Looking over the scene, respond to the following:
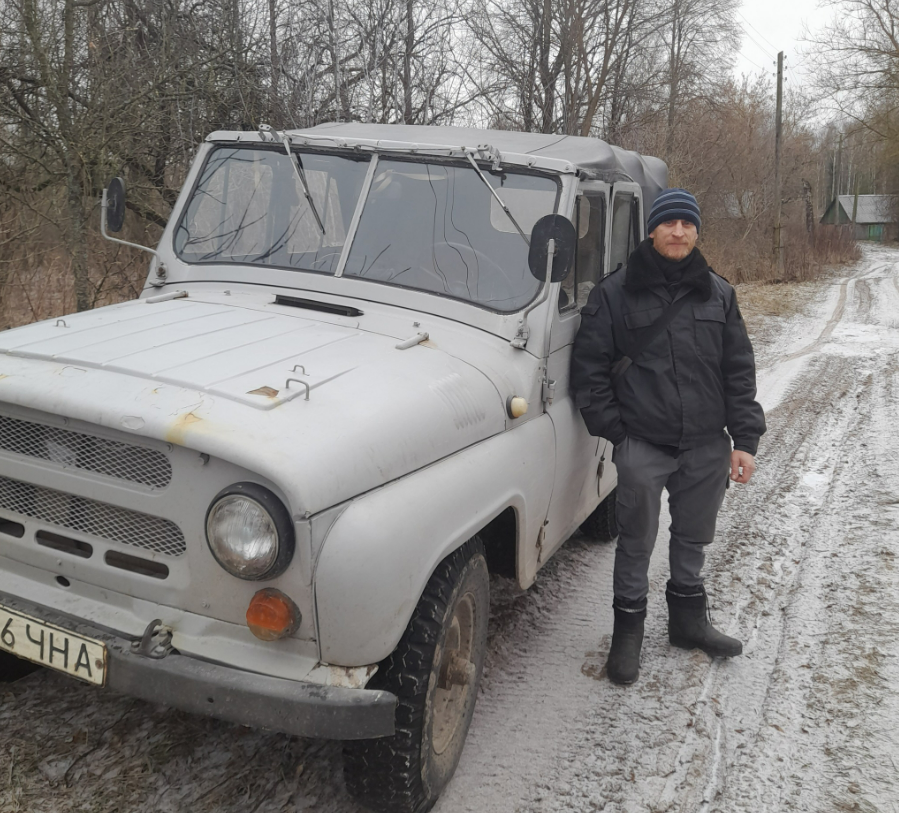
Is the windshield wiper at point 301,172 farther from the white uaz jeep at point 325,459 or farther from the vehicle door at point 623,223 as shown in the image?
the vehicle door at point 623,223

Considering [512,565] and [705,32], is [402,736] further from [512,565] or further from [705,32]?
[705,32]

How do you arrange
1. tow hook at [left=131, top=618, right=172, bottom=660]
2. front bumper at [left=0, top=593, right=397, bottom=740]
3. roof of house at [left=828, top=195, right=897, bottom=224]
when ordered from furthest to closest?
roof of house at [left=828, top=195, right=897, bottom=224] < tow hook at [left=131, top=618, right=172, bottom=660] < front bumper at [left=0, top=593, right=397, bottom=740]

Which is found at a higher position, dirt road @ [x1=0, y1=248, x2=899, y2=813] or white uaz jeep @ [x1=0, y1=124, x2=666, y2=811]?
white uaz jeep @ [x1=0, y1=124, x2=666, y2=811]

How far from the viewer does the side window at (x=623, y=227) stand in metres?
4.21

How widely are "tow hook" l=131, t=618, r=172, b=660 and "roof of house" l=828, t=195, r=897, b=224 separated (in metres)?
61.0

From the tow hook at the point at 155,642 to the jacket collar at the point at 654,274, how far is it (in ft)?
7.25

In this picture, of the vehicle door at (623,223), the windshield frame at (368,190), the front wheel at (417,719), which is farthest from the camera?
the vehicle door at (623,223)

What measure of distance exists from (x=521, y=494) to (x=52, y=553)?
1.55 meters

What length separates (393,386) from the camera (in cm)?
261

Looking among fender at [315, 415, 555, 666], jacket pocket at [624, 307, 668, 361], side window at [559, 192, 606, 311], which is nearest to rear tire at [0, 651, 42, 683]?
fender at [315, 415, 555, 666]

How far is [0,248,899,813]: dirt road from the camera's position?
2.74 m

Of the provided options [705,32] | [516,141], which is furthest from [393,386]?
[705,32]

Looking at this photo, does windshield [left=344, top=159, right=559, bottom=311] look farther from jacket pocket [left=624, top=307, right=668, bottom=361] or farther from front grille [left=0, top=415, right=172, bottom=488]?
front grille [left=0, top=415, right=172, bottom=488]

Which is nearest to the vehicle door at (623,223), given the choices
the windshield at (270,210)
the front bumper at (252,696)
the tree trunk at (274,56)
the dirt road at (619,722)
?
the windshield at (270,210)
